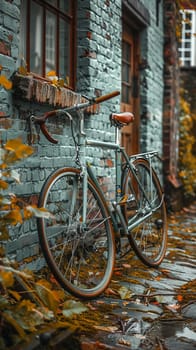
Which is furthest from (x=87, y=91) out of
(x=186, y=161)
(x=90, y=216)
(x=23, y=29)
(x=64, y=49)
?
(x=186, y=161)

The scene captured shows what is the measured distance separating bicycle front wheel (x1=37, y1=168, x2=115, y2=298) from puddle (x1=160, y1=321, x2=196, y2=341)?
18.3 inches

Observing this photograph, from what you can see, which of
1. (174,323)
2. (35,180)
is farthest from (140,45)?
(174,323)

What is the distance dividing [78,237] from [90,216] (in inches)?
6.8

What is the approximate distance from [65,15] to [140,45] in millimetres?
2520

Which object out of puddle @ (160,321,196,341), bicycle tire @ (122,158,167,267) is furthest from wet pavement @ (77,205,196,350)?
bicycle tire @ (122,158,167,267)

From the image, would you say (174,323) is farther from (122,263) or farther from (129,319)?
(122,263)

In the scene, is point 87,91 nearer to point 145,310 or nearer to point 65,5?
point 65,5

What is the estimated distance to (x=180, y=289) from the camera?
357 cm

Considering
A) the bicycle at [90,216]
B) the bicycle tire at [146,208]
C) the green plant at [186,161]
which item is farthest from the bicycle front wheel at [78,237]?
the green plant at [186,161]

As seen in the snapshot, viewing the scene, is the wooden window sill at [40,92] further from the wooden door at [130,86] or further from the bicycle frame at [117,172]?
the wooden door at [130,86]

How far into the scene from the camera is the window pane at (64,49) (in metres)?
4.45

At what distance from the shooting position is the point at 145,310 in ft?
9.99

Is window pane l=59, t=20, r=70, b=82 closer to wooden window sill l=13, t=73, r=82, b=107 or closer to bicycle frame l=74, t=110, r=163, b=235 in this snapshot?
wooden window sill l=13, t=73, r=82, b=107

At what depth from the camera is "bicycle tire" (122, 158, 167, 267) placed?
397 centimetres
